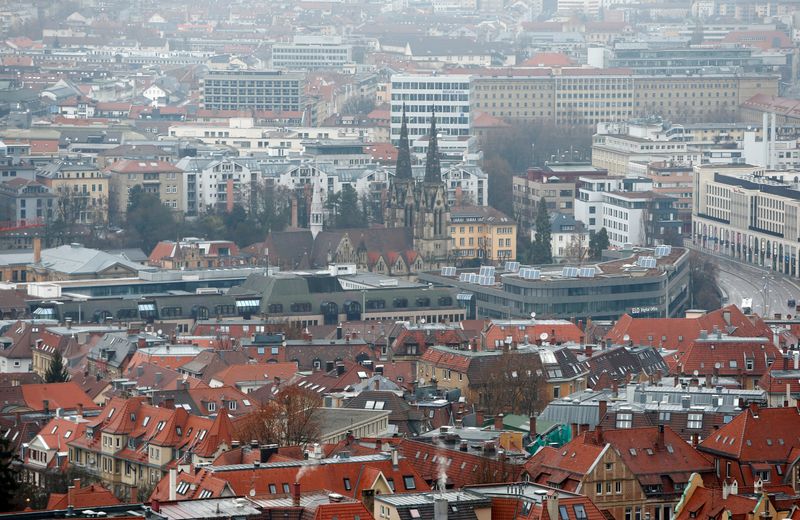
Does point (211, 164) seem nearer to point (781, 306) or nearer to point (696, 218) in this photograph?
point (696, 218)

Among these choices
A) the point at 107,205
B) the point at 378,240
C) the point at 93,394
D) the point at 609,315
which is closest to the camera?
the point at 93,394

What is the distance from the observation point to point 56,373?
99.0 meters

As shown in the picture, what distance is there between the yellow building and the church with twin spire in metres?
2.77

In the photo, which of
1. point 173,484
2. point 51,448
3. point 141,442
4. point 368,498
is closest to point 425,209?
point 51,448

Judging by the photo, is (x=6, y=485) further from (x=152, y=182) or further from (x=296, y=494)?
(x=152, y=182)

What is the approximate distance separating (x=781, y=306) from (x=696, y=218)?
38.3 meters

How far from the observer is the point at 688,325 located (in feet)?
361

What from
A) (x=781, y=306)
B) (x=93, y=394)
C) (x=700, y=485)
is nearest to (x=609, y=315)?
(x=781, y=306)

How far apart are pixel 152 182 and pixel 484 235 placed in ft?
84.8

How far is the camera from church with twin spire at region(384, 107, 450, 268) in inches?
5969

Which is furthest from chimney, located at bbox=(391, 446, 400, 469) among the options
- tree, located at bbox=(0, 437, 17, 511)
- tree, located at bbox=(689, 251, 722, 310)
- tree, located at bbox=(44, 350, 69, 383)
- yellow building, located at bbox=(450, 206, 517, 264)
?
yellow building, located at bbox=(450, 206, 517, 264)

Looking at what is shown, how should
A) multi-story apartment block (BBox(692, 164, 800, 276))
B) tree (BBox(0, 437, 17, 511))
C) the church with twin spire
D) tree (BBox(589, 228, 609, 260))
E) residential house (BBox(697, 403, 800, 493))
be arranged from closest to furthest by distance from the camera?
tree (BBox(0, 437, 17, 511)), residential house (BBox(697, 403, 800, 493)), tree (BBox(589, 228, 609, 260)), the church with twin spire, multi-story apartment block (BBox(692, 164, 800, 276))

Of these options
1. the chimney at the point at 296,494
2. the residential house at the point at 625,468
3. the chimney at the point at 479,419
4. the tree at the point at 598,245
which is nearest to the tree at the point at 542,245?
the tree at the point at 598,245

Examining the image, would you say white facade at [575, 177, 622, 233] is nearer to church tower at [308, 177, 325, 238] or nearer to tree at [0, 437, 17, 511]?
church tower at [308, 177, 325, 238]
